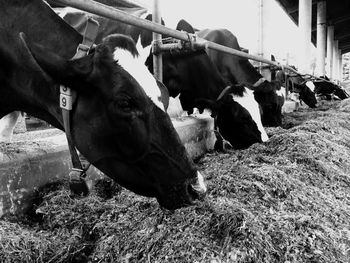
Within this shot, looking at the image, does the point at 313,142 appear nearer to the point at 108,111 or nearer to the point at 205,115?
the point at 205,115

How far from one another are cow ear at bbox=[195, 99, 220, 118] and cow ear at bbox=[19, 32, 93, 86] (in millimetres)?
3231

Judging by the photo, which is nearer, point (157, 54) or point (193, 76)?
point (157, 54)

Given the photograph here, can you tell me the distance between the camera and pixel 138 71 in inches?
71.2

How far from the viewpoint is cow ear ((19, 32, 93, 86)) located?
1705 mm

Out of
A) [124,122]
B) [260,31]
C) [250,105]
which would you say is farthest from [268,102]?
[124,122]

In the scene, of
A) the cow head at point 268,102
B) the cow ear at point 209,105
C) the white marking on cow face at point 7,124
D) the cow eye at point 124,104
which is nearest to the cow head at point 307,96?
the cow head at point 268,102

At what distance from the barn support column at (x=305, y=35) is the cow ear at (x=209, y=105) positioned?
12234 millimetres

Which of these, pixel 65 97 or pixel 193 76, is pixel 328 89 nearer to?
pixel 193 76

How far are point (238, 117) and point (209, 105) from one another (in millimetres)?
501

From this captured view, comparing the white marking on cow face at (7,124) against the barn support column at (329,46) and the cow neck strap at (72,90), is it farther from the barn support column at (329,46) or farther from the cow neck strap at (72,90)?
the barn support column at (329,46)

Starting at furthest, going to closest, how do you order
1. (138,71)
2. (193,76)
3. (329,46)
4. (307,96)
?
1. (329,46)
2. (307,96)
3. (193,76)
4. (138,71)

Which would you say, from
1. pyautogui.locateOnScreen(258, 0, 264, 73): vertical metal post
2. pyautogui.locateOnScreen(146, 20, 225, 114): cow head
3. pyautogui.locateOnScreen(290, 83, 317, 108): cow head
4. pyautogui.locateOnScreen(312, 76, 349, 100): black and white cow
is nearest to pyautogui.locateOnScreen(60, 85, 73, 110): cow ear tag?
pyautogui.locateOnScreen(146, 20, 225, 114): cow head

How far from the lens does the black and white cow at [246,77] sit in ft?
19.4

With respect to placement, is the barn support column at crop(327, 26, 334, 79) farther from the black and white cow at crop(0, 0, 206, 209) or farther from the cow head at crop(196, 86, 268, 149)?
the black and white cow at crop(0, 0, 206, 209)
